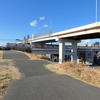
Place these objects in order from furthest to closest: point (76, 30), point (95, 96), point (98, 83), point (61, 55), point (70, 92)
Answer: point (61, 55) < point (76, 30) < point (98, 83) < point (70, 92) < point (95, 96)

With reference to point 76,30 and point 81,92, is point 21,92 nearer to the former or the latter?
point 81,92

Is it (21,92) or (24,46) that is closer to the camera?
(21,92)

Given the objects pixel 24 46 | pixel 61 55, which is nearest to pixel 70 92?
pixel 61 55

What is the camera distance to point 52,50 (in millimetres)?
49438

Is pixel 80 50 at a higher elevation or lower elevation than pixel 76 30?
lower

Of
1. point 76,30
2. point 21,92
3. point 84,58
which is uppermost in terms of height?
point 76,30

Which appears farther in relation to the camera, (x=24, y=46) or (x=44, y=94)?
(x=24, y=46)

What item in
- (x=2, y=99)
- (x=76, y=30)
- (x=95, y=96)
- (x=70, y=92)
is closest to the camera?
(x=2, y=99)

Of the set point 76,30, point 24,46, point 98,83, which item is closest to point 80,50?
point 24,46

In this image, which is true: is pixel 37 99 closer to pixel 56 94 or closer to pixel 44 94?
pixel 44 94

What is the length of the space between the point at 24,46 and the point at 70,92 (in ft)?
146

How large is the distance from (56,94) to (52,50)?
148 ft

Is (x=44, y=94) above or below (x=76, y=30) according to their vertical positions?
below

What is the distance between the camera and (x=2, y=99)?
3.73m
